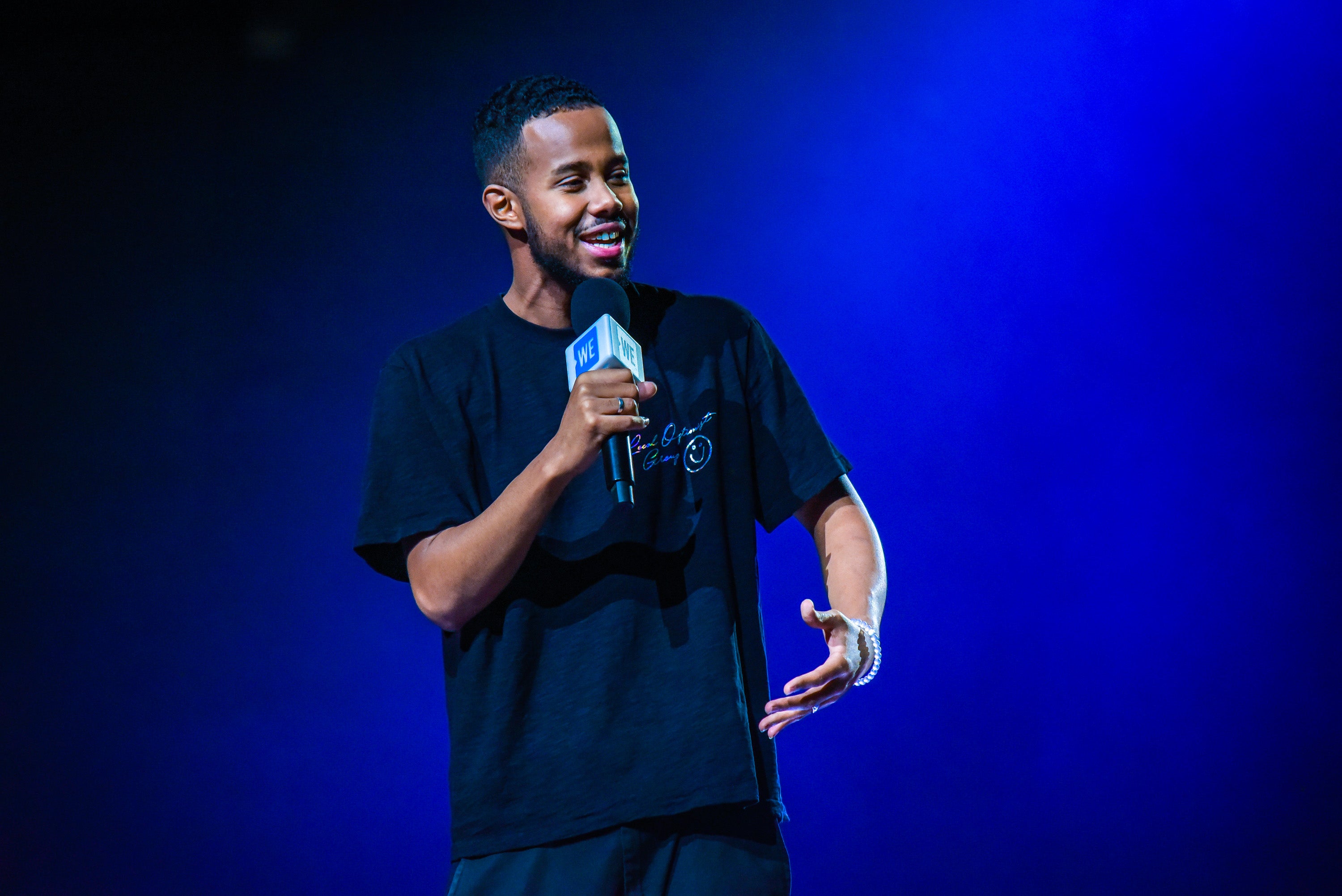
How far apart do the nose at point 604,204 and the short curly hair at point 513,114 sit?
0.14m

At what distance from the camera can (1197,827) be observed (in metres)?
2.65

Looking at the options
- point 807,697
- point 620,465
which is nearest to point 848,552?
point 807,697

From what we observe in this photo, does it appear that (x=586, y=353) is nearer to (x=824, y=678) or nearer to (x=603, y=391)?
(x=603, y=391)

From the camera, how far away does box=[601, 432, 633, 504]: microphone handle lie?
108cm

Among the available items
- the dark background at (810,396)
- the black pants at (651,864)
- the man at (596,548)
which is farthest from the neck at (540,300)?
the dark background at (810,396)

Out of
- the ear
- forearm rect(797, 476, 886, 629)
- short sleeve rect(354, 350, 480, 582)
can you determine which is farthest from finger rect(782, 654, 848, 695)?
the ear

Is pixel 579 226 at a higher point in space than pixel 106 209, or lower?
lower

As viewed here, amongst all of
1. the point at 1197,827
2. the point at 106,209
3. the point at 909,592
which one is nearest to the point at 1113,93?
the point at 909,592

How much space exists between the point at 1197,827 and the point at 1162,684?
369 millimetres

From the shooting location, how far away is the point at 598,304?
4.09 feet

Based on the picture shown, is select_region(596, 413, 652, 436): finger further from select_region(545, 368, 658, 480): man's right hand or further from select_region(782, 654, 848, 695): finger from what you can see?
select_region(782, 654, 848, 695): finger

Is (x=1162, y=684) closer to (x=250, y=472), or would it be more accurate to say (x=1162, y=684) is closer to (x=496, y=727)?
(x=496, y=727)

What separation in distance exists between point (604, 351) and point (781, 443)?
416mm

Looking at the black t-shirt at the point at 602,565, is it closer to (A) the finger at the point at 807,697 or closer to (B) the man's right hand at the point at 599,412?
(A) the finger at the point at 807,697
